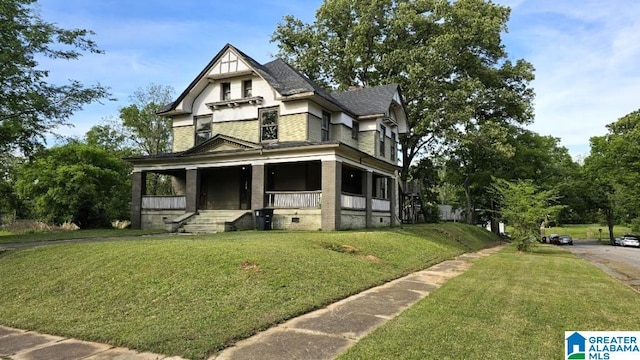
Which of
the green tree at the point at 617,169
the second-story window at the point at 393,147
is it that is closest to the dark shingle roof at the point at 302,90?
the second-story window at the point at 393,147

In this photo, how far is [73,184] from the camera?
24078 millimetres

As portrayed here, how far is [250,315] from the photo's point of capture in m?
6.13

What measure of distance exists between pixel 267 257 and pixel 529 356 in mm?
5806

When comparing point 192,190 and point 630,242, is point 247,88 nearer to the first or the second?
point 192,190

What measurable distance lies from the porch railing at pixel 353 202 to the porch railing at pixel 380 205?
1.29 m

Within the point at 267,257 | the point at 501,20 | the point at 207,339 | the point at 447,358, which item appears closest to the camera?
the point at 447,358

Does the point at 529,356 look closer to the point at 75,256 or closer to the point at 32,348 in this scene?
the point at 32,348

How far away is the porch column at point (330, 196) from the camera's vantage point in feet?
59.2

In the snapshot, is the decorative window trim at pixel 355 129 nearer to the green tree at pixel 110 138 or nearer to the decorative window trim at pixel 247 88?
the decorative window trim at pixel 247 88

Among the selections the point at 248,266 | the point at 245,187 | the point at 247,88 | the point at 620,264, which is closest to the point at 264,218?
the point at 245,187

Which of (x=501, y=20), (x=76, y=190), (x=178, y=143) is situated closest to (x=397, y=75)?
(x=501, y=20)

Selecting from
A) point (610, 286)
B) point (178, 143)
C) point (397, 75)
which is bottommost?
point (610, 286)

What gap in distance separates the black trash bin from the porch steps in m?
0.87

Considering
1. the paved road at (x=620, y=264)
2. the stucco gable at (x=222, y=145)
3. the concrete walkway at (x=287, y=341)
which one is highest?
the stucco gable at (x=222, y=145)
